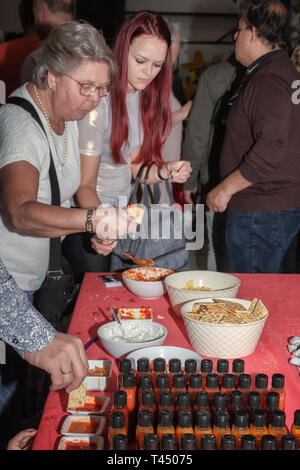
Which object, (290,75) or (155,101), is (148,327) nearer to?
(155,101)

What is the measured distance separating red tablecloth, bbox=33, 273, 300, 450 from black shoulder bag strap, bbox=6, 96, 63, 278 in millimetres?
123

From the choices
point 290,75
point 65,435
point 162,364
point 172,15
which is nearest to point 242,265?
point 290,75

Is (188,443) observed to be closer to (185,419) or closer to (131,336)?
(185,419)

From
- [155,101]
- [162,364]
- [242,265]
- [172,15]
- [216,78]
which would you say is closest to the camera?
[162,364]

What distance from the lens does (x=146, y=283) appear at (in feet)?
5.38

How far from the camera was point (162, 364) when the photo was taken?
3.36 feet

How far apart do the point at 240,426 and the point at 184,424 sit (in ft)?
0.31

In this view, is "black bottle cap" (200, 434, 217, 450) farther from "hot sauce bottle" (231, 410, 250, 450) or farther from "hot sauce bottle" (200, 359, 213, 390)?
"hot sauce bottle" (200, 359, 213, 390)

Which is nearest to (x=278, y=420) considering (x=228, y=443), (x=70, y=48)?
(x=228, y=443)

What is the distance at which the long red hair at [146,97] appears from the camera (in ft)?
6.48

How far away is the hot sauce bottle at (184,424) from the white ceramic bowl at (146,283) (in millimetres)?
809

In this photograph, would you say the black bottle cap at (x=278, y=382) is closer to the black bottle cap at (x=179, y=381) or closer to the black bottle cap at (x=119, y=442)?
the black bottle cap at (x=179, y=381)

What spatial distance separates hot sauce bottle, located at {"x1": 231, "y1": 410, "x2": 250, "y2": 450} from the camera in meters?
0.84
